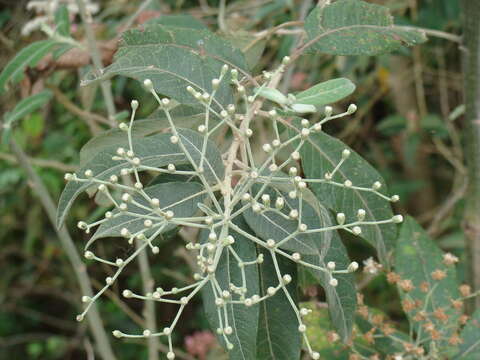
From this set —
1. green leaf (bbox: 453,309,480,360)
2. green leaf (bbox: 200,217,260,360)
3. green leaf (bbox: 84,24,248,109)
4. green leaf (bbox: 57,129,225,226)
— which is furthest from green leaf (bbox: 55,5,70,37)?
green leaf (bbox: 453,309,480,360)

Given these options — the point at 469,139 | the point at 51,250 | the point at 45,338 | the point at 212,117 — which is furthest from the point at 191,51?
the point at 45,338

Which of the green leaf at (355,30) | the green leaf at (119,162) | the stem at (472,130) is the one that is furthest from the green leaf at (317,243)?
the stem at (472,130)

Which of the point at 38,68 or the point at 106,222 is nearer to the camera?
the point at 106,222

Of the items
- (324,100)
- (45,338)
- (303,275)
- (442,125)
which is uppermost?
(324,100)

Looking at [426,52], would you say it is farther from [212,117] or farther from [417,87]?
[212,117]

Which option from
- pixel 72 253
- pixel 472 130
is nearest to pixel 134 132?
pixel 72 253

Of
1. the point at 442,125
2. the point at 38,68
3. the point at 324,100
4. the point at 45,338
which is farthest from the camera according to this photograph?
the point at 45,338

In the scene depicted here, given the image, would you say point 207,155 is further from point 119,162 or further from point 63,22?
point 63,22

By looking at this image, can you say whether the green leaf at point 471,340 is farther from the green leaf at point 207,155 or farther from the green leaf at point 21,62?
the green leaf at point 21,62
